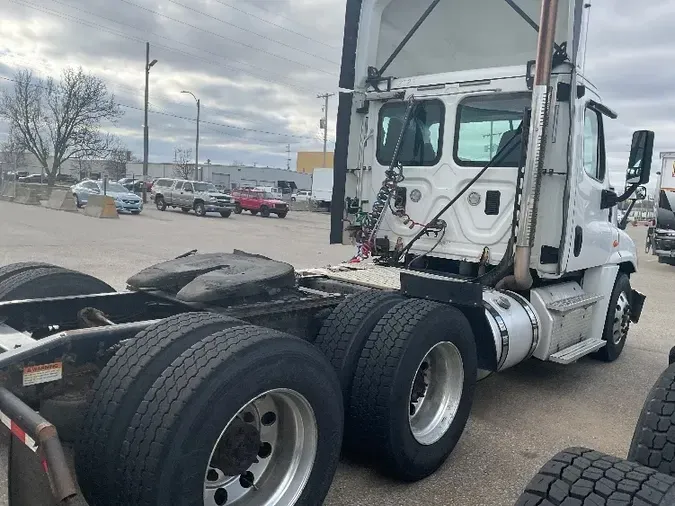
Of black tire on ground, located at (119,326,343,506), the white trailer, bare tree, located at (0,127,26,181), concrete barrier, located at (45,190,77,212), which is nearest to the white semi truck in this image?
black tire on ground, located at (119,326,343,506)

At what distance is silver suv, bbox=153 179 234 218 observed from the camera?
3148cm

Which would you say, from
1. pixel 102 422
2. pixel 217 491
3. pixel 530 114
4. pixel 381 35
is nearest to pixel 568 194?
pixel 530 114

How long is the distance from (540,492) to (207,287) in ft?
7.71

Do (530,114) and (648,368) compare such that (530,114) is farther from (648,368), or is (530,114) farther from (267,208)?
(267,208)

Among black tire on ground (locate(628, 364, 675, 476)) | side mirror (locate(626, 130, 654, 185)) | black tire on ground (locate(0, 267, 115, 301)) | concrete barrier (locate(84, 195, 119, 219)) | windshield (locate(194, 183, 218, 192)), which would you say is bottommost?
concrete barrier (locate(84, 195, 119, 219))

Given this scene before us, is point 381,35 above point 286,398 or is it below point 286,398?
above

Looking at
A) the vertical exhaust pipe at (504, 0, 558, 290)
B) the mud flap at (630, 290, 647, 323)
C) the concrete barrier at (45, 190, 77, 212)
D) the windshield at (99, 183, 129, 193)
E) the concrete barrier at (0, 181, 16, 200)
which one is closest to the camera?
the vertical exhaust pipe at (504, 0, 558, 290)

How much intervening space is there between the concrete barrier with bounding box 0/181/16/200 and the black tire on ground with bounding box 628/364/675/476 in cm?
3648

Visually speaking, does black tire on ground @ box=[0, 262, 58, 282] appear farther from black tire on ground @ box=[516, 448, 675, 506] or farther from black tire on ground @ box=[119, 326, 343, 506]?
black tire on ground @ box=[516, 448, 675, 506]

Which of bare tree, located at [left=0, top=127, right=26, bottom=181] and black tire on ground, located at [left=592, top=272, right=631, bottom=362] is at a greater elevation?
bare tree, located at [left=0, top=127, right=26, bottom=181]

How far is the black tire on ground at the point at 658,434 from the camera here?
2648 millimetres

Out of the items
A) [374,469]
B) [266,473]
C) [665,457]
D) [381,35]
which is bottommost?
[374,469]

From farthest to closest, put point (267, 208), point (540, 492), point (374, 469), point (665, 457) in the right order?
point (267, 208) → point (374, 469) → point (665, 457) → point (540, 492)

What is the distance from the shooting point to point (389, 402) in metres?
3.47
